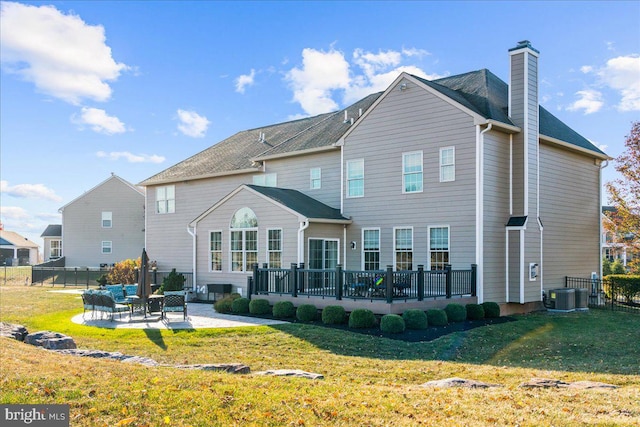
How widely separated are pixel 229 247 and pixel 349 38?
1016 centimetres

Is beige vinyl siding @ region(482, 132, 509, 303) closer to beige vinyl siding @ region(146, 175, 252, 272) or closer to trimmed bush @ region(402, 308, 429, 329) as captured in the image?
trimmed bush @ region(402, 308, 429, 329)


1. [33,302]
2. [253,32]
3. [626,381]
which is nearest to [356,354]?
[626,381]

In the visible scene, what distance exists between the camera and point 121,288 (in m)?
19.6

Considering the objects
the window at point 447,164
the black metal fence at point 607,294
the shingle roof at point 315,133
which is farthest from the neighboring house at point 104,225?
the black metal fence at point 607,294

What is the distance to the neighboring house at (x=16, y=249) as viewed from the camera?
211ft

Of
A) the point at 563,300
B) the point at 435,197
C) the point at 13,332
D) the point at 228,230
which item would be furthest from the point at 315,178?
the point at 13,332

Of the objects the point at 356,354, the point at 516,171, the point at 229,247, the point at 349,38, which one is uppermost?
A: the point at 349,38

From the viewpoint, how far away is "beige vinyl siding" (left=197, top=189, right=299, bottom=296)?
2061cm

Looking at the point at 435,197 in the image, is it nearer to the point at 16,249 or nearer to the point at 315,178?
the point at 315,178

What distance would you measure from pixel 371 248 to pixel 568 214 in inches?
326

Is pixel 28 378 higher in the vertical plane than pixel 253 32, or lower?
lower

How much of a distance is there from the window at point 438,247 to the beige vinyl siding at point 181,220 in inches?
417

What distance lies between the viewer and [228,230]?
23.0 metres

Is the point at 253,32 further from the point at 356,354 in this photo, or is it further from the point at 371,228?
the point at 356,354
